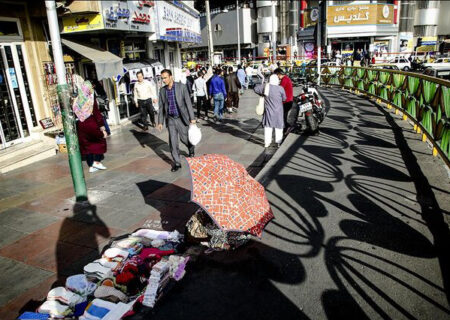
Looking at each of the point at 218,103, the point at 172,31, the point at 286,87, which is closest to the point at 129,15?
the point at 218,103

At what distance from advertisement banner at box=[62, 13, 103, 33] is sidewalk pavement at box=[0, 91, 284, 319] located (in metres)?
3.40

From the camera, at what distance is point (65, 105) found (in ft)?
17.8

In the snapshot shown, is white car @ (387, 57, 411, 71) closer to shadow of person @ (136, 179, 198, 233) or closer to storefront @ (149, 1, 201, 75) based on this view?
storefront @ (149, 1, 201, 75)

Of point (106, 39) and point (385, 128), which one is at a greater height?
point (106, 39)

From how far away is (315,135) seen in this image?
30.7ft

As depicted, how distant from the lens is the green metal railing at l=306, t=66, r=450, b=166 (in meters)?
6.16

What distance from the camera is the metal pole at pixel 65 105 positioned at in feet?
16.8

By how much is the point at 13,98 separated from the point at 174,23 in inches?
376

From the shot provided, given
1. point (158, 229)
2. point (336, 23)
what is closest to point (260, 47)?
point (336, 23)

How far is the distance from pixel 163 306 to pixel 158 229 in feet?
5.27

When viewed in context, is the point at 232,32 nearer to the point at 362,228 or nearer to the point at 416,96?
the point at 416,96

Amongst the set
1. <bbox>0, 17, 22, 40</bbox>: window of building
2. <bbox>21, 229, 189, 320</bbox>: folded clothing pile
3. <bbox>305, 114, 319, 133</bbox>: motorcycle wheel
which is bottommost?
<bbox>21, 229, 189, 320</bbox>: folded clothing pile

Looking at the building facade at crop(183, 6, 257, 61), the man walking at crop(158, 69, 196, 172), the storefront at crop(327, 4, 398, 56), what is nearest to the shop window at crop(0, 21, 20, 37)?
the man walking at crop(158, 69, 196, 172)

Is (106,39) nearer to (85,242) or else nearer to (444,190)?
(85,242)
